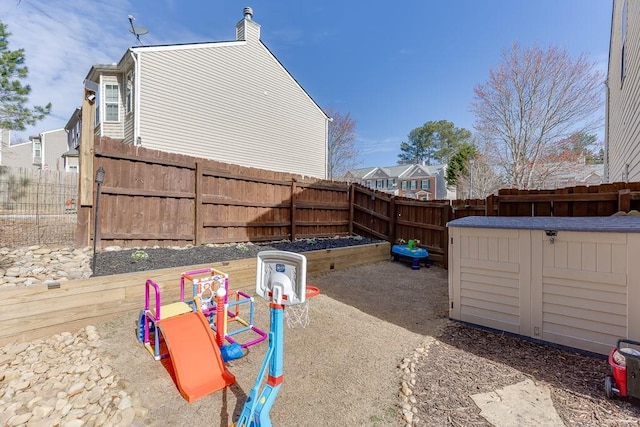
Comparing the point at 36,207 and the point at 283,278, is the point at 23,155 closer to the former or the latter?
the point at 36,207

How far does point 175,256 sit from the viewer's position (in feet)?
16.2

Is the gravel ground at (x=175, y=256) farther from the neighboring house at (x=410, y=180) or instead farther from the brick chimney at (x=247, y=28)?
the neighboring house at (x=410, y=180)

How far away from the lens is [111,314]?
→ 352 cm

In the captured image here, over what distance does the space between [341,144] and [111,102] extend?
18404 millimetres

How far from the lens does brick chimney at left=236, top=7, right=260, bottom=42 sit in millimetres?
11266

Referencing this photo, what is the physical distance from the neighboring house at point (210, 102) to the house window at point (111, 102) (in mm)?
31

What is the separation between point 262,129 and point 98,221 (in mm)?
8232

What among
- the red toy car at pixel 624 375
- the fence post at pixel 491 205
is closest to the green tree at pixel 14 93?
the fence post at pixel 491 205

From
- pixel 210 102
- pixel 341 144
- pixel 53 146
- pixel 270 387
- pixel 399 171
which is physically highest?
pixel 341 144

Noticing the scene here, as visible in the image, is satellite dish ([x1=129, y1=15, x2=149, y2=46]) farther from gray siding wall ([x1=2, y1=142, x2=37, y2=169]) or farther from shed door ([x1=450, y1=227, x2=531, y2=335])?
gray siding wall ([x1=2, y1=142, x2=37, y2=169])

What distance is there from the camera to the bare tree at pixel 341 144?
25.4 meters

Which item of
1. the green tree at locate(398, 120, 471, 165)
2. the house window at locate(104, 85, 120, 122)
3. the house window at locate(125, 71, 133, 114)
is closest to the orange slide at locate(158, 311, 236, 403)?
the house window at locate(125, 71, 133, 114)

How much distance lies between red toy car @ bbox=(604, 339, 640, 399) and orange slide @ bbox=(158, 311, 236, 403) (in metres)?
2.98

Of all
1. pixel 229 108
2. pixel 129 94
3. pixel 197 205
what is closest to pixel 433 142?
pixel 229 108
